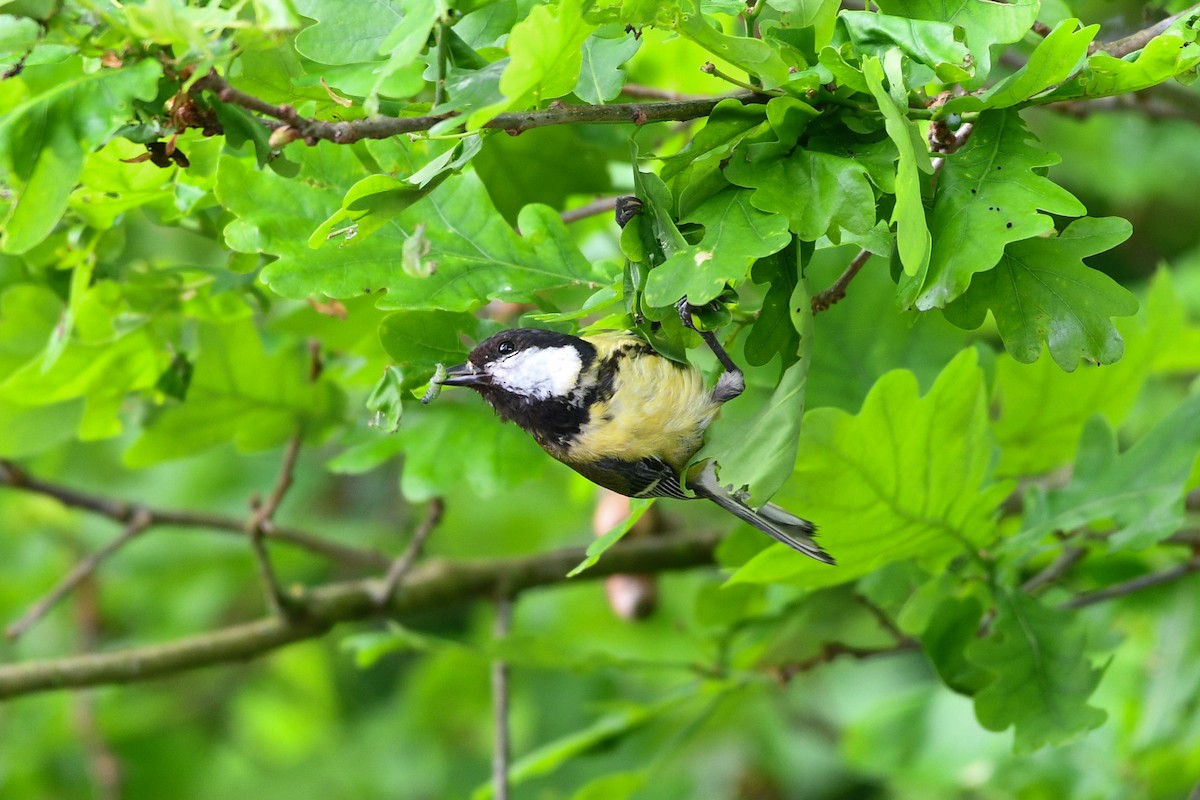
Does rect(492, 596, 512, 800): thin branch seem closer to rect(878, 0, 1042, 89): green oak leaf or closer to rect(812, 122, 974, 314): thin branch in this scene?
rect(812, 122, 974, 314): thin branch

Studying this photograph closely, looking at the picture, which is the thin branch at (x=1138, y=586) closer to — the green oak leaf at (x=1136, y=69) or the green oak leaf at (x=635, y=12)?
the green oak leaf at (x=1136, y=69)

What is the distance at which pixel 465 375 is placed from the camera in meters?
1.49

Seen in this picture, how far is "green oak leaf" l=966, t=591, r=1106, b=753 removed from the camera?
153 centimetres

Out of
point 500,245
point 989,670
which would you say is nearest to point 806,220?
point 500,245

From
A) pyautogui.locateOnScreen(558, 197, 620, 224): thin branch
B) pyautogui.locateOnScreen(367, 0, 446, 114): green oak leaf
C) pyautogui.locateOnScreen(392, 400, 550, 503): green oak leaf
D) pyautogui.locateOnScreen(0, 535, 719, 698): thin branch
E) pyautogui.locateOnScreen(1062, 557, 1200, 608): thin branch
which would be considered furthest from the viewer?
pyautogui.locateOnScreen(0, 535, 719, 698): thin branch

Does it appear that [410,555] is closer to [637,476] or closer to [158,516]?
[158,516]

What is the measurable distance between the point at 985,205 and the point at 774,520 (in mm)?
575

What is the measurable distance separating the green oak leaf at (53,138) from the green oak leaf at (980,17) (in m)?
0.68

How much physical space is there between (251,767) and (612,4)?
3875mm

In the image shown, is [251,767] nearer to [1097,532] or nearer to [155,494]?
[155,494]

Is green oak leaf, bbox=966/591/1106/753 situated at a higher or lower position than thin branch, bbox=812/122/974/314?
lower

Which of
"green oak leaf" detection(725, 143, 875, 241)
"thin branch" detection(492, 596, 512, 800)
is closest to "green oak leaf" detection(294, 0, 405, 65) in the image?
"green oak leaf" detection(725, 143, 875, 241)

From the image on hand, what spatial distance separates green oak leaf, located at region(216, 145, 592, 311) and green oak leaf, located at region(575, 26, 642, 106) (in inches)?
9.4

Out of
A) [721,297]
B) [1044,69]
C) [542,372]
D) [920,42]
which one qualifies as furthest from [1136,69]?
[542,372]
